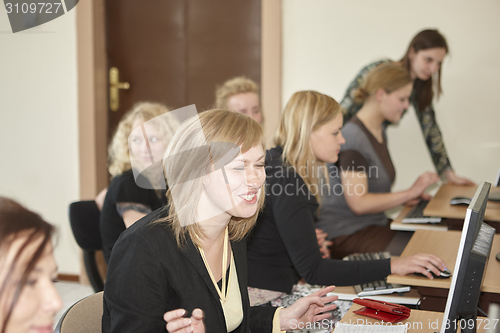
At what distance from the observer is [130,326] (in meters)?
1.02

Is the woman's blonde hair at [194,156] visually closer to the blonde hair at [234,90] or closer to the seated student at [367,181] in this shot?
the seated student at [367,181]

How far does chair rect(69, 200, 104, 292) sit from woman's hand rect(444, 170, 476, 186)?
2.11m

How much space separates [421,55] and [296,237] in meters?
1.97

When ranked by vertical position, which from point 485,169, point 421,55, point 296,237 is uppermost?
point 421,55

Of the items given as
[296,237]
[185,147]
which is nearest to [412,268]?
[296,237]

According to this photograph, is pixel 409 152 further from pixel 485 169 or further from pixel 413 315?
pixel 413 315

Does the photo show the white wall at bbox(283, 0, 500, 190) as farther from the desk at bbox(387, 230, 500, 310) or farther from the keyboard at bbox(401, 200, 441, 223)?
the desk at bbox(387, 230, 500, 310)

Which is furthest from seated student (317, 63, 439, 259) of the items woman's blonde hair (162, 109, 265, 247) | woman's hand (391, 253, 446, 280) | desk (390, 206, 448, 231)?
woman's blonde hair (162, 109, 265, 247)

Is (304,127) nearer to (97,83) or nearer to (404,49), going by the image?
(404,49)

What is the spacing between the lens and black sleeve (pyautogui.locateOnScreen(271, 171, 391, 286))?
1542 millimetres

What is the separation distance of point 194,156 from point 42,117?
260 centimetres

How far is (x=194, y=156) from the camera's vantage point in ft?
3.64

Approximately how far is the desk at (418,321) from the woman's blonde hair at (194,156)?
42 cm

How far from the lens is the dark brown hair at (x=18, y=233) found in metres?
0.61
